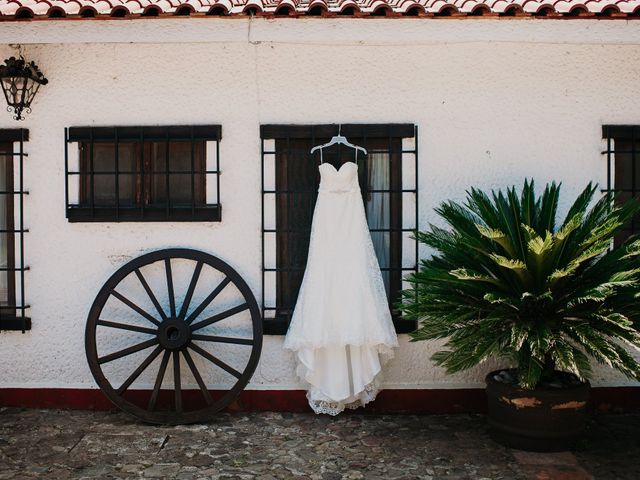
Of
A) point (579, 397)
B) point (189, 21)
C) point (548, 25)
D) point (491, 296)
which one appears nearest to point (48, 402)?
point (189, 21)

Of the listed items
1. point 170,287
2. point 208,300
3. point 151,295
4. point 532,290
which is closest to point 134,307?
point 151,295

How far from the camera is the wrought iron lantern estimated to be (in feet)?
17.4

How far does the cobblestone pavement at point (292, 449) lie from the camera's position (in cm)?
455

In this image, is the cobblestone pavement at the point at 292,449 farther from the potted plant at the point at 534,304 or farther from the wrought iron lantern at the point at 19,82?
the wrought iron lantern at the point at 19,82

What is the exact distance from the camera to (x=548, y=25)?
5184 mm

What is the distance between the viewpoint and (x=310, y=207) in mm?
5660

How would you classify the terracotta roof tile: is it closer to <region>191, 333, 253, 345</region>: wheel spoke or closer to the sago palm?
the sago palm

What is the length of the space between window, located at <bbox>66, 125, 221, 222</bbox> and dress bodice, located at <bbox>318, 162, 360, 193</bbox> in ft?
2.79

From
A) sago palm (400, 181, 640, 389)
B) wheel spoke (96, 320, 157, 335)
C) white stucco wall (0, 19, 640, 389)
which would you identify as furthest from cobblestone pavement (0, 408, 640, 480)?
wheel spoke (96, 320, 157, 335)

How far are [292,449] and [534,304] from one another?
74.9 inches

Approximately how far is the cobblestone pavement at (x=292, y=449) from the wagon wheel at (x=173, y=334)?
9.2 inches

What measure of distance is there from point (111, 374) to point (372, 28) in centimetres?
332

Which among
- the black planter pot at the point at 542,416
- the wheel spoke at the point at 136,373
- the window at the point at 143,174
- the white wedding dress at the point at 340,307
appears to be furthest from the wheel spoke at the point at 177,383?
the black planter pot at the point at 542,416

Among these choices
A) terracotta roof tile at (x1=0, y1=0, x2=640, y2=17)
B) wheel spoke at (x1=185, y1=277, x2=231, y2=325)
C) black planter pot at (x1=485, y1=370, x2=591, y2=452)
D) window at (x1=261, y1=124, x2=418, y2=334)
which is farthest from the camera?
window at (x1=261, y1=124, x2=418, y2=334)
